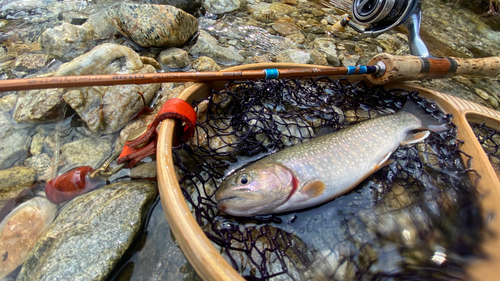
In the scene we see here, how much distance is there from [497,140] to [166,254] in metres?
4.23

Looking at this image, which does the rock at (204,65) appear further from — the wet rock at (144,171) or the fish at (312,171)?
the fish at (312,171)

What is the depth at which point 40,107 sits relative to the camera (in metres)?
2.59

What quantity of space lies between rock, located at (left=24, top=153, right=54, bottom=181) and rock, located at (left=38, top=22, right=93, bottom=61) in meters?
1.92

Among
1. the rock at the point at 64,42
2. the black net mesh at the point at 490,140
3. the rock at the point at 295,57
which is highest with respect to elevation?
the black net mesh at the point at 490,140

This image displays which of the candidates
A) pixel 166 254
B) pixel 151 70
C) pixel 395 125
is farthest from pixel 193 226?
pixel 151 70

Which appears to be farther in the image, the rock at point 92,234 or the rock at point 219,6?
the rock at point 219,6

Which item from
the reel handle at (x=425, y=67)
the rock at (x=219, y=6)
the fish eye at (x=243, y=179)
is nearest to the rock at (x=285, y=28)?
the rock at (x=219, y=6)

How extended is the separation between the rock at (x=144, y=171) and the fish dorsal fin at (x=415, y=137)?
2.51 metres

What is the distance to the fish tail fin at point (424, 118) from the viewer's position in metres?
2.64

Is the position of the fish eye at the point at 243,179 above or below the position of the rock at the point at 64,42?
above

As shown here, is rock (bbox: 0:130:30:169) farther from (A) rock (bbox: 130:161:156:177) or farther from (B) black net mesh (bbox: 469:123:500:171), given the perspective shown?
(B) black net mesh (bbox: 469:123:500:171)

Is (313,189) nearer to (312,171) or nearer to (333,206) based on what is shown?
(312,171)

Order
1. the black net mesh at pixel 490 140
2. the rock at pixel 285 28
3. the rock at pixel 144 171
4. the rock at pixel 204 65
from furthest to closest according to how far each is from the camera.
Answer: the rock at pixel 285 28, the rock at pixel 204 65, the black net mesh at pixel 490 140, the rock at pixel 144 171

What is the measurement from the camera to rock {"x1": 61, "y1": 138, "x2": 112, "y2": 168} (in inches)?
94.2
